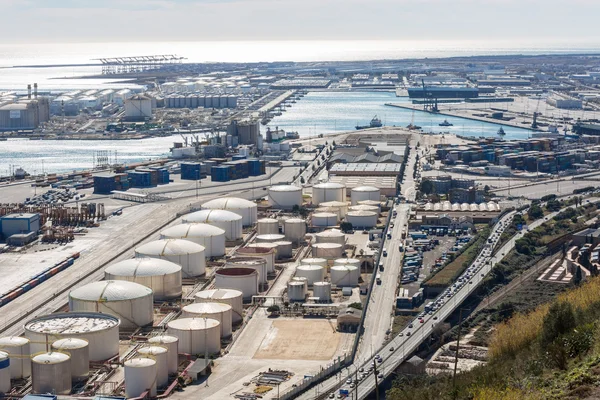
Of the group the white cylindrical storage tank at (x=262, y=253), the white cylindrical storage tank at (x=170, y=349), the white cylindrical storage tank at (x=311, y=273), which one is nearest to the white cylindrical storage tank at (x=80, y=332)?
the white cylindrical storage tank at (x=170, y=349)

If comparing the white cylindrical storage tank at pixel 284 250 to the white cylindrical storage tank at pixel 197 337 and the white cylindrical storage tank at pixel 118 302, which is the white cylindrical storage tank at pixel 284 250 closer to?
the white cylindrical storage tank at pixel 118 302

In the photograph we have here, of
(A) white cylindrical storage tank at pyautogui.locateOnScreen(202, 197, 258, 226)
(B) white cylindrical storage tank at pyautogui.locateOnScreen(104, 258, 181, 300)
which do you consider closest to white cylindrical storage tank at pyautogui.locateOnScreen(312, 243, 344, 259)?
(A) white cylindrical storage tank at pyautogui.locateOnScreen(202, 197, 258, 226)

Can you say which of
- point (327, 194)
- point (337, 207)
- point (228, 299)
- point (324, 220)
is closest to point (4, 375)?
point (228, 299)

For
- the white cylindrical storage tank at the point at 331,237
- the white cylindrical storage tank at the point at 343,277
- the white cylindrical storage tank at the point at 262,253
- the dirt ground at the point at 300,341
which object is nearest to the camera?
the dirt ground at the point at 300,341

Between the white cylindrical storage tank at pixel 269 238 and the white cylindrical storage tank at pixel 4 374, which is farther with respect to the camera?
the white cylindrical storage tank at pixel 269 238

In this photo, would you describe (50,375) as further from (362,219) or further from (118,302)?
(362,219)
